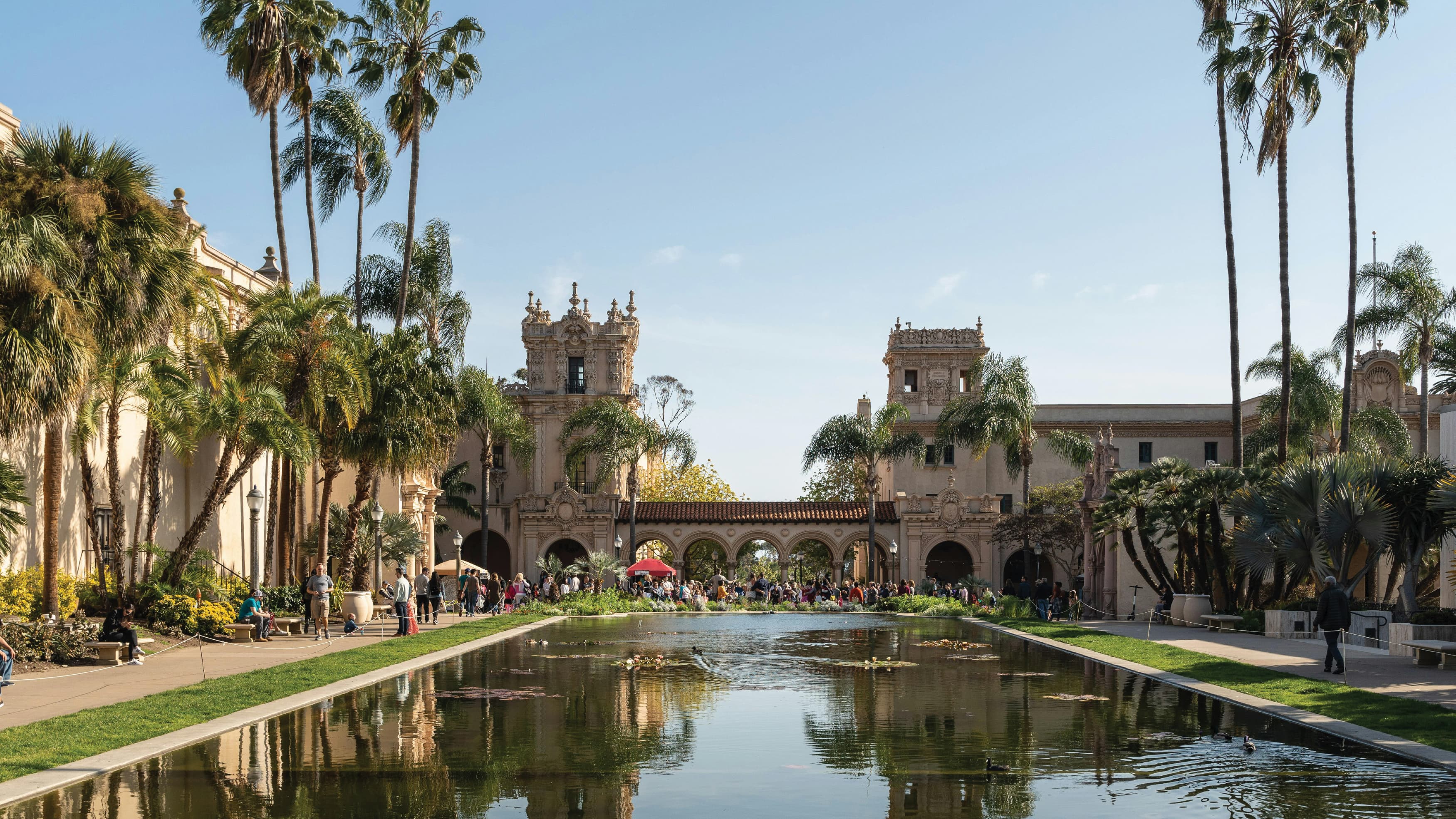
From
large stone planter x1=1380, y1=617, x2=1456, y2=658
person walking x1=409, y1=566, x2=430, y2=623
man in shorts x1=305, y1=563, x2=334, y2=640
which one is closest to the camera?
large stone planter x1=1380, y1=617, x2=1456, y2=658

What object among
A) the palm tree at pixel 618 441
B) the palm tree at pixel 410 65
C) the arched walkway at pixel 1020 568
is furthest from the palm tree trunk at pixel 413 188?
the arched walkway at pixel 1020 568

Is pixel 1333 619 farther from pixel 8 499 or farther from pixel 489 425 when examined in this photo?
pixel 489 425

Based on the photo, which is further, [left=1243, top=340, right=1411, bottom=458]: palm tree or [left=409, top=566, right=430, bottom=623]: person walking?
[left=1243, top=340, right=1411, bottom=458]: palm tree

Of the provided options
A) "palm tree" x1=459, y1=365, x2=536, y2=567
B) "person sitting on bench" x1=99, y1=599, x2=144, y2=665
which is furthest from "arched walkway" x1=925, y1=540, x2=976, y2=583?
"person sitting on bench" x1=99, y1=599, x2=144, y2=665

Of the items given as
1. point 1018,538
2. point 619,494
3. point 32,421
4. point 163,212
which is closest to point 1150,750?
point 32,421

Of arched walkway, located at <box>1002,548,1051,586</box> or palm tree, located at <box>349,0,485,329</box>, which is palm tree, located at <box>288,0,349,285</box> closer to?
palm tree, located at <box>349,0,485,329</box>

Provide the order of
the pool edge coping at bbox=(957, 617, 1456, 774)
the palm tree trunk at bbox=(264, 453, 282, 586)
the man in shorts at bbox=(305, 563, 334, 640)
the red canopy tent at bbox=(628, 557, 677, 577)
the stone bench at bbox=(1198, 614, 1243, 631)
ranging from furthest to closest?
1. the red canopy tent at bbox=(628, 557, 677, 577)
2. the palm tree trunk at bbox=(264, 453, 282, 586)
3. the stone bench at bbox=(1198, 614, 1243, 631)
4. the man in shorts at bbox=(305, 563, 334, 640)
5. the pool edge coping at bbox=(957, 617, 1456, 774)

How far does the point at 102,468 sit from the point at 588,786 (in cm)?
2340

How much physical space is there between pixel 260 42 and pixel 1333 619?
2736 cm

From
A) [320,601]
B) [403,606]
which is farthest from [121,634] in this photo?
[403,606]

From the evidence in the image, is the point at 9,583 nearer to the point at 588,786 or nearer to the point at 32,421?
the point at 32,421

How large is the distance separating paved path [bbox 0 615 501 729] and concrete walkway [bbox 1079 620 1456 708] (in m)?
15.3

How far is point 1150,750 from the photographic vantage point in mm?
11477

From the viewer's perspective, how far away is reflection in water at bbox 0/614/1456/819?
353 inches
